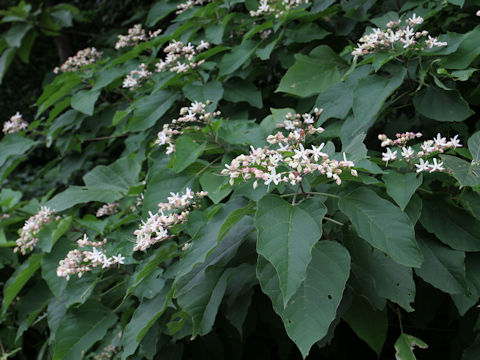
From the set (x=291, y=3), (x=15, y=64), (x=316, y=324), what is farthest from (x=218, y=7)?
(x=15, y=64)

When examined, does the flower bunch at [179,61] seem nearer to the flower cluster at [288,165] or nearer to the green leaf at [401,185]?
the flower cluster at [288,165]

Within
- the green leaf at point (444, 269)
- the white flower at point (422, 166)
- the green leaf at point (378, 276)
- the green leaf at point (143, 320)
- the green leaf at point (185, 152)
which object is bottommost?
the green leaf at point (143, 320)

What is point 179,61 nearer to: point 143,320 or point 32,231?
point 32,231

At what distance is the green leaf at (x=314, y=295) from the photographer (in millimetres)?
1293

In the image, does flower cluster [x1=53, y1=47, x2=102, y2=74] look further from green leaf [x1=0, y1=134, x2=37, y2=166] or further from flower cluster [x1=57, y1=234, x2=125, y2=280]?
flower cluster [x1=57, y1=234, x2=125, y2=280]

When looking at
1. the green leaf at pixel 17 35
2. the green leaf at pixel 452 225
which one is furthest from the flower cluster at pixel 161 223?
the green leaf at pixel 17 35

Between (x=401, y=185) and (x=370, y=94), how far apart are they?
51 centimetres

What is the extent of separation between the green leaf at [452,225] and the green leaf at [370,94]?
391mm

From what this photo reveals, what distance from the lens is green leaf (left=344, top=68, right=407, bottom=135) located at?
186 centimetres

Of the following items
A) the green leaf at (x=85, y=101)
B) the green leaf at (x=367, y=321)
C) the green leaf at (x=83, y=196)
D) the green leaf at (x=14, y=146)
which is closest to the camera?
the green leaf at (x=367, y=321)

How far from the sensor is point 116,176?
2496 millimetres

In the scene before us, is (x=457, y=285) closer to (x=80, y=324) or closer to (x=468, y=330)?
(x=468, y=330)

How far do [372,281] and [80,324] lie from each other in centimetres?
123

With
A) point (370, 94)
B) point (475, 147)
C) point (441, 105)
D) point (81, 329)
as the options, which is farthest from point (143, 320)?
point (441, 105)
